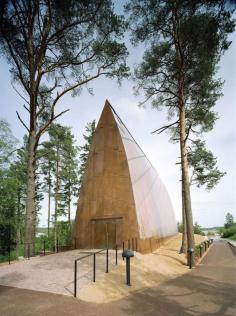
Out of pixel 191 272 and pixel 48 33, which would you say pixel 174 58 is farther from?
pixel 191 272

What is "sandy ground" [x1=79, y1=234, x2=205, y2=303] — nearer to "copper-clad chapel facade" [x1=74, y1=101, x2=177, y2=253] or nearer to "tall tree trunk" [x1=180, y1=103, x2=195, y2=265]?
"tall tree trunk" [x1=180, y1=103, x2=195, y2=265]

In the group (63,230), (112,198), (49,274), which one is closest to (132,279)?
(49,274)

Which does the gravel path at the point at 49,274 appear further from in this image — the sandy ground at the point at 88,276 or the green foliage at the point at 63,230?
the green foliage at the point at 63,230

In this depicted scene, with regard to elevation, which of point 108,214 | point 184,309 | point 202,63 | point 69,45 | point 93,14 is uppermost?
point 93,14

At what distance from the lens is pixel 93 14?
15.0 m

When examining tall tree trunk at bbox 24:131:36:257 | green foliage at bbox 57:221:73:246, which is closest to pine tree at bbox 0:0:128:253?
tall tree trunk at bbox 24:131:36:257

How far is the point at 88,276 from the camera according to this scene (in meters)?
9.10

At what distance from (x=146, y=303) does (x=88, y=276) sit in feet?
8.05

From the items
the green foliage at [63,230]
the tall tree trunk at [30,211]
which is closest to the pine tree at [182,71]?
the tall tree trunk at [30,211]

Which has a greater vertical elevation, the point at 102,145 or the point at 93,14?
the point at 93,14

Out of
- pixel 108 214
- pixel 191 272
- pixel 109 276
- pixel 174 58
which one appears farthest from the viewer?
pixel 108 214

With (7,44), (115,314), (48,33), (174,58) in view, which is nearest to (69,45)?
(48,33)

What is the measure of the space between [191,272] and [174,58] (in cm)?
1080

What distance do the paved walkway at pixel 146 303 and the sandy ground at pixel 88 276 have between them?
0.40 m
